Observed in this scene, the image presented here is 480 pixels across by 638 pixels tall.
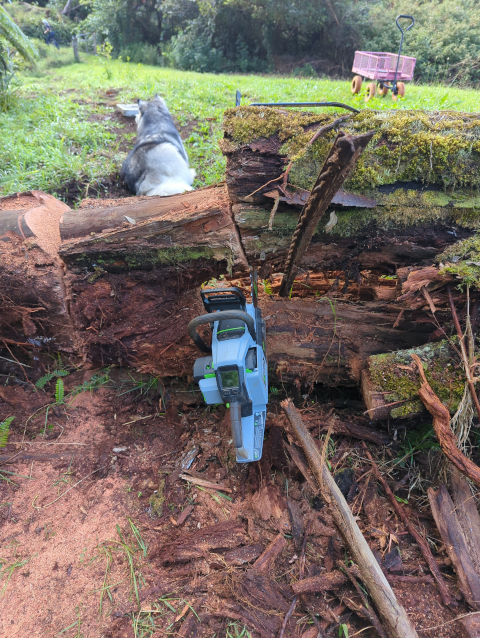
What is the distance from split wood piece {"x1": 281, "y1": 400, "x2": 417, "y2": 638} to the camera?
57.4 inches

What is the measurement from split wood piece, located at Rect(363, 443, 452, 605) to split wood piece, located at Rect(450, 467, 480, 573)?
0.17 m

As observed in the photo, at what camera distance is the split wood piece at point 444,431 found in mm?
1638

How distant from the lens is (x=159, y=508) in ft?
6.40

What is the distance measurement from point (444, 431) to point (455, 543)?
512 mm

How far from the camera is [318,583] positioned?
160cm

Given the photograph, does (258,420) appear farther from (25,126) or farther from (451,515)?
Answer: (25,126)

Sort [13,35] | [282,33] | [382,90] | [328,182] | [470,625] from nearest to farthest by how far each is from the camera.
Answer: [328,182] → [470,625] → [13,35] → [382,90] → [282,33]

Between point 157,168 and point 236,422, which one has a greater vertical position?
point 157,168

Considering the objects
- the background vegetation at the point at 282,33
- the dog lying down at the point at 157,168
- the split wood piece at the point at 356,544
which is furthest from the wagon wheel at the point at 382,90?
the split wood piece at the point at 356,544

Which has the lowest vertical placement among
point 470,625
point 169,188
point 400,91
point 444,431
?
point 470,625

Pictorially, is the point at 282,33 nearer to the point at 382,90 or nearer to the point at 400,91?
the point at 382,90

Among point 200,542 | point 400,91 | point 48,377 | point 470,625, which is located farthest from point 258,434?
point 400,91

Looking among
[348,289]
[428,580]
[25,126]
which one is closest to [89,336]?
[348,289]

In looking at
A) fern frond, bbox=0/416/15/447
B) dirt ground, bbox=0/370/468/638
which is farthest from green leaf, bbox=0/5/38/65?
fern frond, bbox=0/416/15/447
